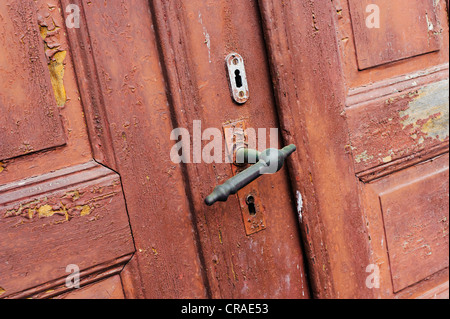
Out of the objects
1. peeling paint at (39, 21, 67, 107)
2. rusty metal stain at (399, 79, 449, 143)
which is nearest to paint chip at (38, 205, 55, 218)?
peeling paint at (39, 21, 67, 107)

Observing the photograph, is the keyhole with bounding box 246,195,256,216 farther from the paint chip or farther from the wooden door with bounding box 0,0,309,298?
the paint chip

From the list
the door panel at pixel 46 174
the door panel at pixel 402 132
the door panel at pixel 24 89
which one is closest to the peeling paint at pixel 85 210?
the door panel at pixel 46 174

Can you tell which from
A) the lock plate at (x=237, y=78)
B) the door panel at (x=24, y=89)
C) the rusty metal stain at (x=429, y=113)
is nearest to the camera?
the door panel at (x=24, y=89)

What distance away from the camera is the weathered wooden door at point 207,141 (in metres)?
0.55

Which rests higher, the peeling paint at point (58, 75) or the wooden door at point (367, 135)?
the peeling paint at point (58, 75)

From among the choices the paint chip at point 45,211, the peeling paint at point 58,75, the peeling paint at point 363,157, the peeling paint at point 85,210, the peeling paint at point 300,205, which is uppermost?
the peeling paint at point 58,75

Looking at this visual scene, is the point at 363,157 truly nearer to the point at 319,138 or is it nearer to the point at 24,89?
the point at 319,138

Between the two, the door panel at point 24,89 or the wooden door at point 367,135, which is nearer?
the door panel at point 24,89

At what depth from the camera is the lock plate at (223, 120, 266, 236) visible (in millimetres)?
643

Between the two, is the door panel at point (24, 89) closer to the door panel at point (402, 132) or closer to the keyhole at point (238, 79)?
the keyhole at point (238, 79)

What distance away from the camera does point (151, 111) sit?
0.60 meters

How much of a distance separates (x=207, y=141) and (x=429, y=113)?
484 millimetres

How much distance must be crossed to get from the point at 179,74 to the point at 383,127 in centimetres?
42
